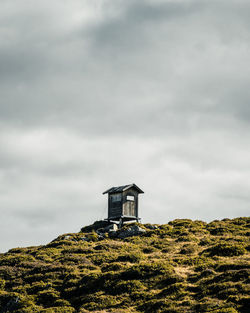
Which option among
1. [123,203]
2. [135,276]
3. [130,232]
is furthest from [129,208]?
[135,276]

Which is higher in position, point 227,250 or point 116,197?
point 116,197

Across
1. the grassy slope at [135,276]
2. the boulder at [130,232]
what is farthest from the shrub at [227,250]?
the boulder at [130,232]

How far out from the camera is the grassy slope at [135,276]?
21.6m

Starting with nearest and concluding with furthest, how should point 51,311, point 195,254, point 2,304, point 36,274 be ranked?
1. point 51,311
2. point 2,304
3. point 36,274
4. point 195,254

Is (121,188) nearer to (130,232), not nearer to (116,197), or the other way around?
(116,197)

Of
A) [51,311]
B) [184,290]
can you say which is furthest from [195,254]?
[51,311]

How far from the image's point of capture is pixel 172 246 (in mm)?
34875

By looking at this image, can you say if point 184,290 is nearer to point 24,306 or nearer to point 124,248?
point 24,306

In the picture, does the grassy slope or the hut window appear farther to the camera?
the hut window

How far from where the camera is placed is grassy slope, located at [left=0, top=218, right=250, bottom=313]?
21609 millimetres

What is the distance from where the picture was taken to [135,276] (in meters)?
26.0

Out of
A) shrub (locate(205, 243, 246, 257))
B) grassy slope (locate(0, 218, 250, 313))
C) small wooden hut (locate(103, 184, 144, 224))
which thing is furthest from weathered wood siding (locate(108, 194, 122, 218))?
shrub (locate(205, 243, 246, 257))

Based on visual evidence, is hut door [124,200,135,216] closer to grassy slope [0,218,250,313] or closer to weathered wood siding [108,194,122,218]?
weathered wood siding [108,194,122,218]

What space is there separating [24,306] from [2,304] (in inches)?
94.7
